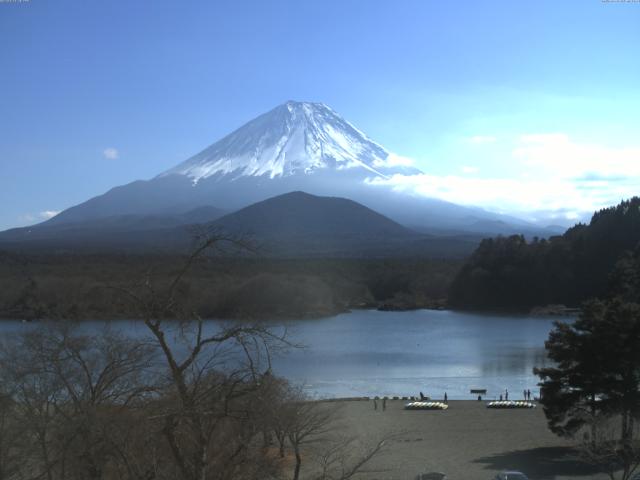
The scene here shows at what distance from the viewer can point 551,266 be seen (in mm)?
41062

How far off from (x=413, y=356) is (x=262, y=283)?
43.6ft

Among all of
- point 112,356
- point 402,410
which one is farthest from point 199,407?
point 402,410

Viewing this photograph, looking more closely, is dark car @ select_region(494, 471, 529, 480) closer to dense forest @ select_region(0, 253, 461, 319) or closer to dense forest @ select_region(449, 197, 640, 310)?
dense forest @ select_region(0, 253, 461, 319)

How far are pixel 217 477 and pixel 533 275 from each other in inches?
1546

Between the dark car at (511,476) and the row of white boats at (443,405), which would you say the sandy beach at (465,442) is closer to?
the row of white boats at (443,405)

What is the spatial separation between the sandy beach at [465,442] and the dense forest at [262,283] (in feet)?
24.7

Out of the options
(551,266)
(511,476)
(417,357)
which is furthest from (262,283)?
(511,476)

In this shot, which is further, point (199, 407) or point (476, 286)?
point (476, 286)

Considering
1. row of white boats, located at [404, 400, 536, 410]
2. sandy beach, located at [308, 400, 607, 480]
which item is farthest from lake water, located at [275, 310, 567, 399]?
sandy beach, located at [308, 400, 607, 480]

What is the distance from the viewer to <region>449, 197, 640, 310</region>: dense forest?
131ft

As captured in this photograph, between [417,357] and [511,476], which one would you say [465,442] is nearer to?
[511,476]

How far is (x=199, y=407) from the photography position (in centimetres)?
336

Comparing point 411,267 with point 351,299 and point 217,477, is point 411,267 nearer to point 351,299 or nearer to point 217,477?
point 351,299

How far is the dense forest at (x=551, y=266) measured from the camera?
39.9 m
